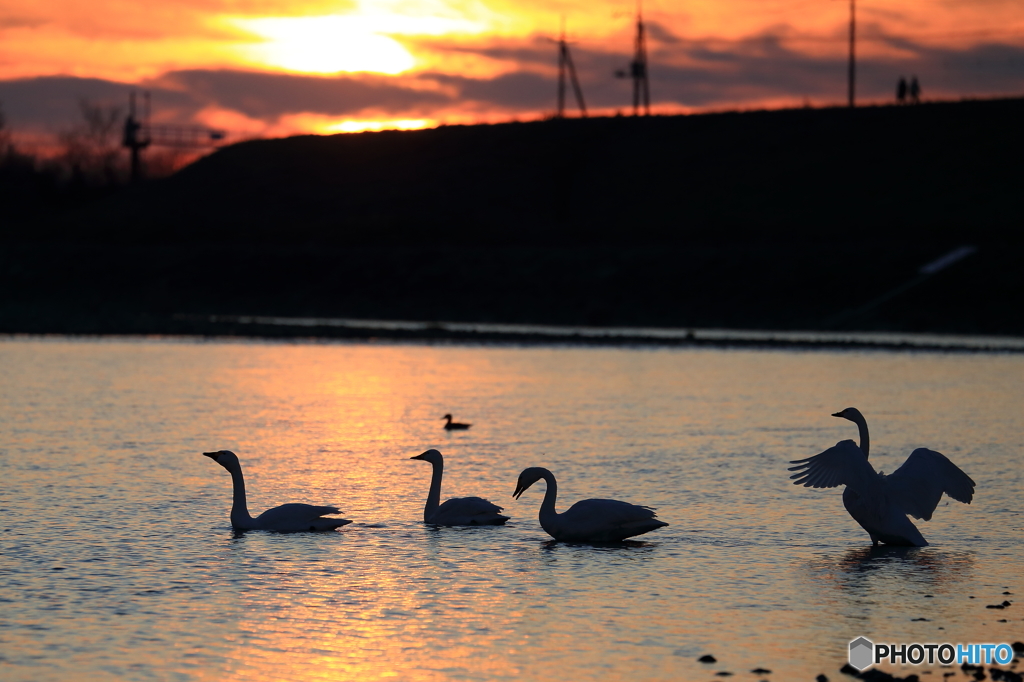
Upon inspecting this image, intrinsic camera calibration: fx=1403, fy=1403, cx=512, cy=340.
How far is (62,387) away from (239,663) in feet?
74.6

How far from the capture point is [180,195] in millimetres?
109438

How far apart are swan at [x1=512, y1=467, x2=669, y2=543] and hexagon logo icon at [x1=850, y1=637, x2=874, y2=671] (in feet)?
12.3

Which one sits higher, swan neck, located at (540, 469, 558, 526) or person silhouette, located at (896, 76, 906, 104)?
person silhouette, located at (896, 76, 906, 104)

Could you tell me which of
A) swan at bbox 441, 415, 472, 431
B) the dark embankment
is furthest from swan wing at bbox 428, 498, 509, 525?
the dark embankment

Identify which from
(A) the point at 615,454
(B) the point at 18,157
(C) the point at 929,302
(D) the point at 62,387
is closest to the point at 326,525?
(A) the point at 615,454

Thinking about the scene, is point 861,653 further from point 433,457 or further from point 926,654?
point 433,457

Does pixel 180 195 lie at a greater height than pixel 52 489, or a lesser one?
greater

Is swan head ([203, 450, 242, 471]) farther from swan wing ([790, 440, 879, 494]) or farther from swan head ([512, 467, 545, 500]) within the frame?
swan wing ([790, 440, 879, 494])

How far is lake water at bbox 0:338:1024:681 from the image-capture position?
397 inches

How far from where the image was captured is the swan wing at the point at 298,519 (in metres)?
14.2

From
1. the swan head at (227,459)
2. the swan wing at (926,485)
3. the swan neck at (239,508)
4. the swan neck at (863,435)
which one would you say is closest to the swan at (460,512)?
the swan neck at (239,508)

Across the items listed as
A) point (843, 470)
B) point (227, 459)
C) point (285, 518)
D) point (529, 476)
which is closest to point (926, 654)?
point (843, 470)

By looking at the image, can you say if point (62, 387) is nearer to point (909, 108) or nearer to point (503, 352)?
point (503, 352)

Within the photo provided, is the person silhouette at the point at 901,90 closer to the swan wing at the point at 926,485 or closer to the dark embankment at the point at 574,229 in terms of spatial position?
the dark embankment at the point at 574,229
